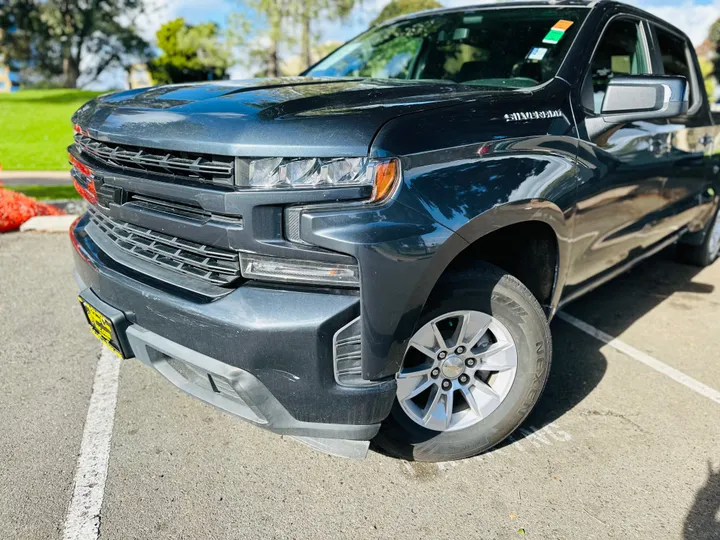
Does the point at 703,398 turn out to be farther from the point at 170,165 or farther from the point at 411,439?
the point at 170,165

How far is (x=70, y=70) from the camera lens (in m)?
41.2

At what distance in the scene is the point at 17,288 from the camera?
452 centimetres

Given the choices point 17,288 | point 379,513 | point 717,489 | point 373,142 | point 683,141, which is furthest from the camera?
Answer: point 17,288

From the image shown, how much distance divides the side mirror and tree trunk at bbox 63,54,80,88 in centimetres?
4479

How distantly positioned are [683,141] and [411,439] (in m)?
2.80

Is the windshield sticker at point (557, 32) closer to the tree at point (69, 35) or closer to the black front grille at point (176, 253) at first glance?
the black front grille at point (176, 253)

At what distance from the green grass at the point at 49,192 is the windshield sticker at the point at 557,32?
265 inches

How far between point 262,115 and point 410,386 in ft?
3.77

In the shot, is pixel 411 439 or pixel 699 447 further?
pixel 699 447

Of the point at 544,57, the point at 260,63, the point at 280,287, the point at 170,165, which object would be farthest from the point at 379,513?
the point at 260,63

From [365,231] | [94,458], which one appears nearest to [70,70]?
[94,458]

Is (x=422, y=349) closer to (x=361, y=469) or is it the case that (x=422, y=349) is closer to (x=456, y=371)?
(x=456, y=371)

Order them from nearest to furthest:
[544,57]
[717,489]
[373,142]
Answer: [373,142] < [717,489] < [544,57]

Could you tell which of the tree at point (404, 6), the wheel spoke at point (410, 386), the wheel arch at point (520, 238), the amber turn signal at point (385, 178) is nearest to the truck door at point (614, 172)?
the wheel arch at point (520, 238)
